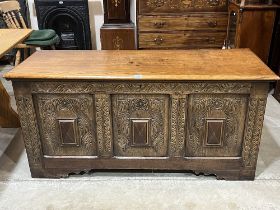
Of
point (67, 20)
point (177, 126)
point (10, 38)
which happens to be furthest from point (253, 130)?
point (67, 20)

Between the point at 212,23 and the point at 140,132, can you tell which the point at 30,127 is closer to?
the point at 140,132

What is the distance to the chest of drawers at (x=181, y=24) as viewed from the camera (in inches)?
150

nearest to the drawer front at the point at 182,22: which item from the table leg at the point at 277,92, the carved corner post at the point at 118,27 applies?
the carved corner post at the point at 118,27

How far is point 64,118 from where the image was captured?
204 cm

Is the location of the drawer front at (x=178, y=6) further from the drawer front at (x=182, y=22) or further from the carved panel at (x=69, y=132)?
the carved panel at (x=69, y=132)

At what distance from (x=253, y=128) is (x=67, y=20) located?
3441 millimetres

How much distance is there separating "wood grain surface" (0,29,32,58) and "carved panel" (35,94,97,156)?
20.1 inches

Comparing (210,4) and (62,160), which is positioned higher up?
(210,4)

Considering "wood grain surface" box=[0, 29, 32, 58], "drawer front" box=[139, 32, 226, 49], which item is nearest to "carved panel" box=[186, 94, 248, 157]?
"wood grain surface" box=[0, 29, 32, 58]

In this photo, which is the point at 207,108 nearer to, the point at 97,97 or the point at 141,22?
the point at 97,97

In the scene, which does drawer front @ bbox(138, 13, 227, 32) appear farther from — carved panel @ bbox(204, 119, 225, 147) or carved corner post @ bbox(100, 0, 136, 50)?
carved panel @ bbox(204, 119, 225, 147)

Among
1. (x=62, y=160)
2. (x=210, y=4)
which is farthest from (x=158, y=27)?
(x=62, y=160)

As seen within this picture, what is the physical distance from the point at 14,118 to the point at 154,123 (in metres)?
1.52

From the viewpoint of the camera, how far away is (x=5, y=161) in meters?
2.44
